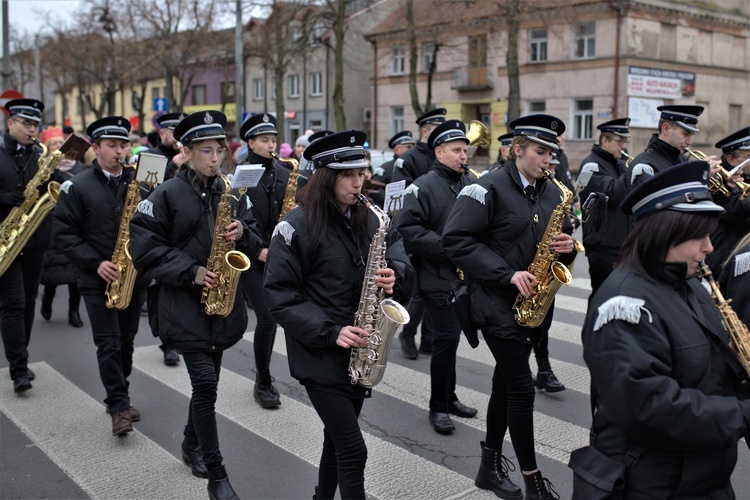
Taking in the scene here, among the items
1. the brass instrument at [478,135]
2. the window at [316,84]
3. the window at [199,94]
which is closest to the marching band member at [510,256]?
the brass instrument at [478,135]

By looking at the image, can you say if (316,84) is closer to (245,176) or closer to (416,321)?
(416,321)

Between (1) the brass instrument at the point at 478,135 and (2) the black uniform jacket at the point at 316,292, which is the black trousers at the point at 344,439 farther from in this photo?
(1) the brass instrument at the point at 478,135

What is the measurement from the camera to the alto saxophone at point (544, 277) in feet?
14.0

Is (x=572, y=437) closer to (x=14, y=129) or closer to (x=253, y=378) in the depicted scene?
(x=253, y=378)

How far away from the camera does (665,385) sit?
242 cm

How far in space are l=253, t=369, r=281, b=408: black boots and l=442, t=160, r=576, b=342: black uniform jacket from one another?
7.66 ft

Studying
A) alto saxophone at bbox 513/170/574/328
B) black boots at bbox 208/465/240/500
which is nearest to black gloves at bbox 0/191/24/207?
black boots at bbox 208/465/240/500

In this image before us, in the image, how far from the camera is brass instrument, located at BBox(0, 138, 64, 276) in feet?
20.6

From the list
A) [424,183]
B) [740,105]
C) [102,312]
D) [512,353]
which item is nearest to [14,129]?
[102,312]

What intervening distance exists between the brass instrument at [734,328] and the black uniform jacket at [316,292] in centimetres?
162

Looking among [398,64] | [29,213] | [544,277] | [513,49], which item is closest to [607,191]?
[544,277]

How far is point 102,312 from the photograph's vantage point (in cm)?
551

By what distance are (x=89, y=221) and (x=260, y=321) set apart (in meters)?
1.52

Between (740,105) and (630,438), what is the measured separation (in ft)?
131
